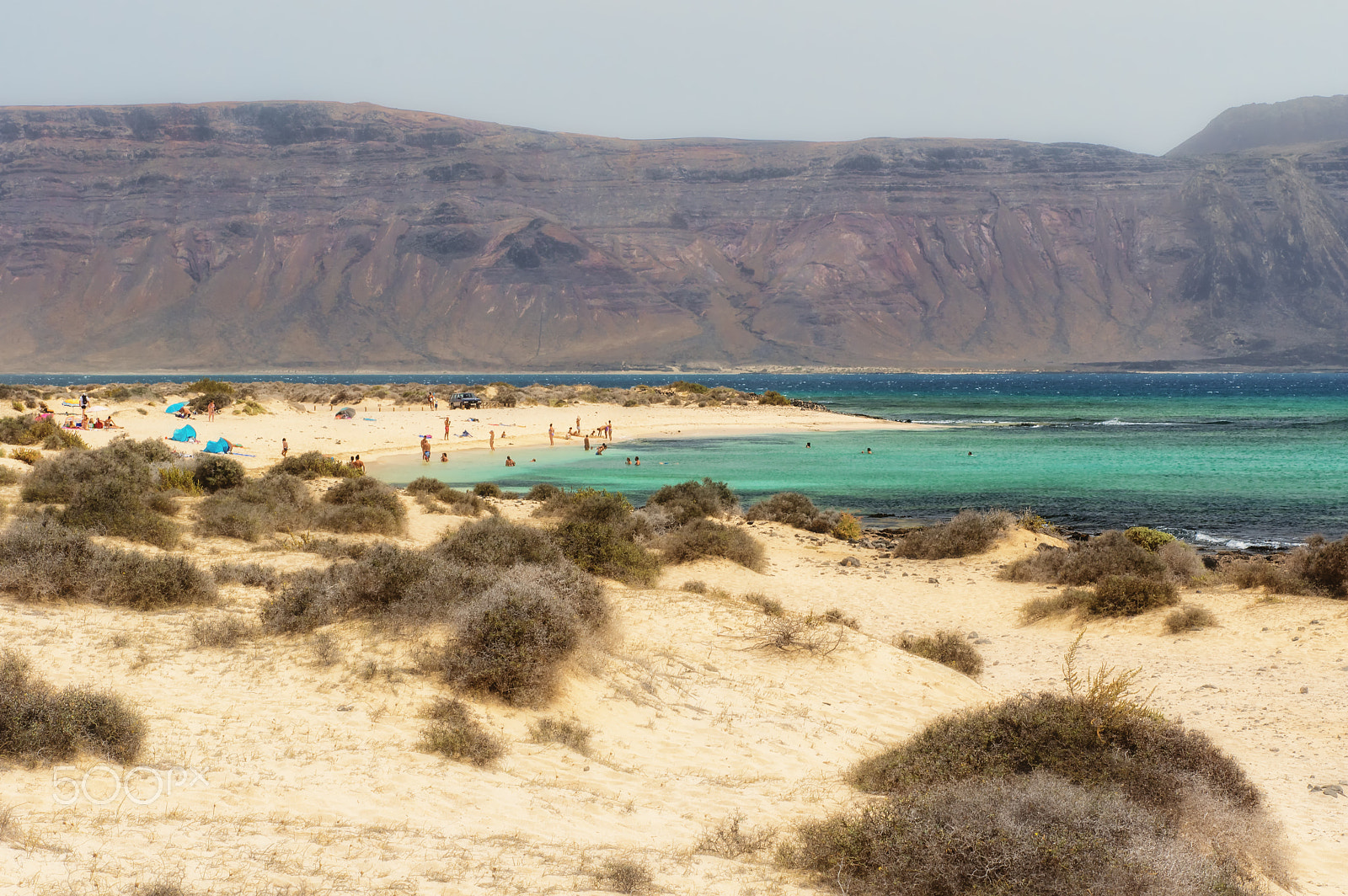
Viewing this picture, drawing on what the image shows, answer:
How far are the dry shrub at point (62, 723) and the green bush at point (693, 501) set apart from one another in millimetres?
13298

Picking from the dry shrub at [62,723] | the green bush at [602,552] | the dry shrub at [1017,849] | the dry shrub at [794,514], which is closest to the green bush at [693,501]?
the dry shrub at [794,514]

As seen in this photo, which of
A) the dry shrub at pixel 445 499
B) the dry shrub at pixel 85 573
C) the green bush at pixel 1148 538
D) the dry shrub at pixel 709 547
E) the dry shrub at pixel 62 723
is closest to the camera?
the dry shrub at pixel 62 723

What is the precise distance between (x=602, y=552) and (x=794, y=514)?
10.7 m

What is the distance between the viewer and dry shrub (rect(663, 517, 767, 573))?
16.5 metres

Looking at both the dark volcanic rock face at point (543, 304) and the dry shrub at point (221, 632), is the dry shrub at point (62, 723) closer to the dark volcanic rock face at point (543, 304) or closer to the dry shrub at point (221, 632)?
the dry shrub at point (221, 632)

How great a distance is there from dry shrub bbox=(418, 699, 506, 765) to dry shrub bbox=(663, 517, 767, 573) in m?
9.09

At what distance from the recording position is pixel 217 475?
2012 centimetres

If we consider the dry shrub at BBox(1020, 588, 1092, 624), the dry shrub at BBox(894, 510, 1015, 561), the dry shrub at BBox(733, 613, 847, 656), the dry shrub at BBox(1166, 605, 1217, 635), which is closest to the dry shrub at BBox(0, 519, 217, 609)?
the dry shrub at BBox(733, 613, 847, 656)

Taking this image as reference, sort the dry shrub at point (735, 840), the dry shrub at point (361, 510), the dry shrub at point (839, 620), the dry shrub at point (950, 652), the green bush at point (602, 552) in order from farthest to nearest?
the dry shrub at point (361, 510)
the green bush at point (602, 552)
the dry shrub at point (839, 620)
the dry shrub at point (950, 652)
the dry shrub at point (735, 840)

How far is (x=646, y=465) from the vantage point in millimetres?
35375

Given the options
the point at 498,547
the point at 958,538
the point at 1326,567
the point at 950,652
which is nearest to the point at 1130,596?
the point at 1326,567

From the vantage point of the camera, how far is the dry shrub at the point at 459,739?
274 inches

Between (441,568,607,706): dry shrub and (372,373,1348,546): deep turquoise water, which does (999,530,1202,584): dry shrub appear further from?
(441,568,607,706): dry shrub

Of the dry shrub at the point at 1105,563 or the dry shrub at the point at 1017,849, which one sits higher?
the dry shrub at the point at 1017,849
